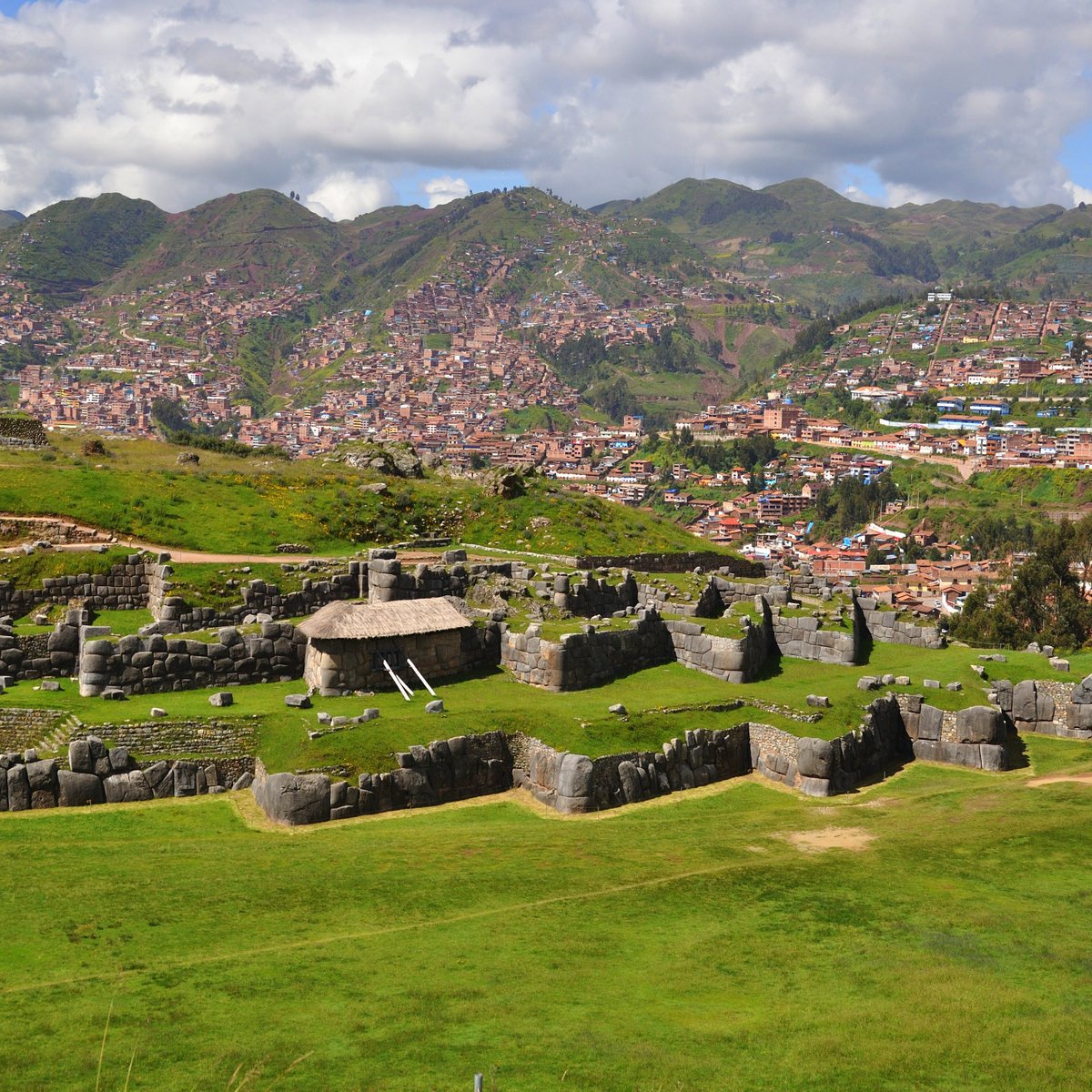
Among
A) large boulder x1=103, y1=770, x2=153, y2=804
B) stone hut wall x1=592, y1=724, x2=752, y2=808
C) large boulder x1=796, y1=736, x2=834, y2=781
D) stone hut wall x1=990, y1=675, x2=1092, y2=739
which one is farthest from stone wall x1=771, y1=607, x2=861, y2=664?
large boulder x1=103, y1=770, x2=153, y2=804

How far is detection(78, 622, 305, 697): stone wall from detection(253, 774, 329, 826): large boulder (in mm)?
5703

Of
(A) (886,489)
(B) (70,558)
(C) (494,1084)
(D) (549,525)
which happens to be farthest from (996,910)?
(A) (886,489)

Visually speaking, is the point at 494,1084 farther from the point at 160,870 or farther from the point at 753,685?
the point at 753,685

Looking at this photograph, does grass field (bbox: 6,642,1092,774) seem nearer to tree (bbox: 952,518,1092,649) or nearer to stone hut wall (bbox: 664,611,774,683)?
stone hut wall (bbox: 664,611,774,683)

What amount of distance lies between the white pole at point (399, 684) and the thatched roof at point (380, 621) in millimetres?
728

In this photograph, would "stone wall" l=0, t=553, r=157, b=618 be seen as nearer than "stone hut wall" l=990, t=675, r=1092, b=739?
No

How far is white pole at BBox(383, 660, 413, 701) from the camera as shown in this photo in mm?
26767

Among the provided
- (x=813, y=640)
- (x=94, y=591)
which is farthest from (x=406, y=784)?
(x=813, y=640)

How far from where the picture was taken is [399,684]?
26984mm

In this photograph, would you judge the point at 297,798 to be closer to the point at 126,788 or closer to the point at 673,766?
the point at 126,788

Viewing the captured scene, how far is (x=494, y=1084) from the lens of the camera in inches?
462

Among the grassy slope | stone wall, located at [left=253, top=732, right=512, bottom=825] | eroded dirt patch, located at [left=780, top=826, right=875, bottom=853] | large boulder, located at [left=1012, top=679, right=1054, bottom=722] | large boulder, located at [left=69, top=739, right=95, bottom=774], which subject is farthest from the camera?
the grassy slope

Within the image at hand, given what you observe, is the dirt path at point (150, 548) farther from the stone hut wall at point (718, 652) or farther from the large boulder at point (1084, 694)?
the large boulder at point (1084, 694)

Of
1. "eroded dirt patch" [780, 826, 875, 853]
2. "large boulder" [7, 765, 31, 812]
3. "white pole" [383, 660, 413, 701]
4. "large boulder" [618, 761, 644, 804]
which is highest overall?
"white pole" [383, 660, 413, 701]
